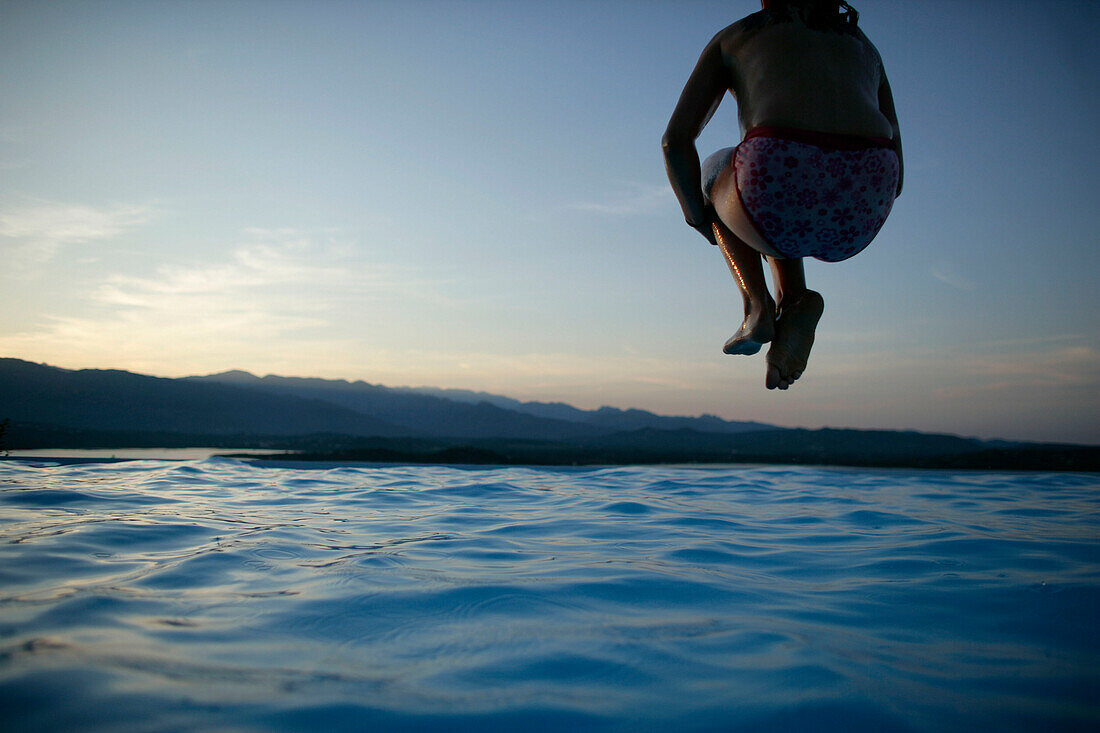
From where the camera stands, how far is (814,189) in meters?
2.08

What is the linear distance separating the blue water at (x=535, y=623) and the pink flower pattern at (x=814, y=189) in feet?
4.52

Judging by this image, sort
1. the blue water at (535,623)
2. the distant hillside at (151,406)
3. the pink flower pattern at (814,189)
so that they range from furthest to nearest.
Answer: the distant hillside at (151,406), the pink flower pattern at (814,189), the blue water at (535,623)

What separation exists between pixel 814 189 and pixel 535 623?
1.77 m

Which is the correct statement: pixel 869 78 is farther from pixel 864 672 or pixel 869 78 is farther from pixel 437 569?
pixel 437 569

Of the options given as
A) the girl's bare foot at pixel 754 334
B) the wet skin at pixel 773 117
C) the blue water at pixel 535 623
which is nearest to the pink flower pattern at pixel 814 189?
the wet skin at pixel 773 117

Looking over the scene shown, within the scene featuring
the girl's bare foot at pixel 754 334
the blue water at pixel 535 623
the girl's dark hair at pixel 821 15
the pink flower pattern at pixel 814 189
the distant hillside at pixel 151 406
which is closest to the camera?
the blue water at pixel 535 623

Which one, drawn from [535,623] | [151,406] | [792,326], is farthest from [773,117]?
[151,406]

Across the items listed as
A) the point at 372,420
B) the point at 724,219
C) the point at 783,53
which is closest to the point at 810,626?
the point at 724,219

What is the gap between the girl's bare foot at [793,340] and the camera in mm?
2648

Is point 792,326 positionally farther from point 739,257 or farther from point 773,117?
point 773,117

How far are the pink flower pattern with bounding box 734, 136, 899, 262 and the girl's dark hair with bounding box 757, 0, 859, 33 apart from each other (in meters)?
0.56

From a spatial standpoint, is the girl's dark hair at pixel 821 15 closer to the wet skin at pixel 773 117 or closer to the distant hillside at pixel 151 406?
the wet skin at pixel 773 117

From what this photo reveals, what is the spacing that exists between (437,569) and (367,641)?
781 millimetres

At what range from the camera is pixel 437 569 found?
95.0 inches
